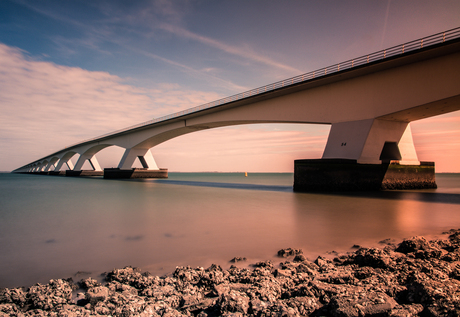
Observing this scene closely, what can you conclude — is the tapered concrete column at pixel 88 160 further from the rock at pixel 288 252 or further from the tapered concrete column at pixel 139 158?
the rock at pixel 288 252

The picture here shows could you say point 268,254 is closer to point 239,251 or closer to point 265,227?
point 239,251

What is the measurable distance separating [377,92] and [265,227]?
15.1m

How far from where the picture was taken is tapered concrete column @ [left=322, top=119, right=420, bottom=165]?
18.4m

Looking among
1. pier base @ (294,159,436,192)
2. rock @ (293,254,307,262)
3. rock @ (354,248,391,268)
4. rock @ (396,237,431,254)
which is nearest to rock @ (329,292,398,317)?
rock @ (354,248,391,268)

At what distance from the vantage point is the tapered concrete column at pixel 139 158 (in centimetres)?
4544

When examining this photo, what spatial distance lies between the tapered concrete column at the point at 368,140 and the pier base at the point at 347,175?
0.70 meters

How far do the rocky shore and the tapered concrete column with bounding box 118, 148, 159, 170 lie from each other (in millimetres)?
44395

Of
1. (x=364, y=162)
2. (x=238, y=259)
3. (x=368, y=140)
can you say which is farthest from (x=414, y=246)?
(x=368, y=140)

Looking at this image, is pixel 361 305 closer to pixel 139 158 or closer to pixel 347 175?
pixel 347 175

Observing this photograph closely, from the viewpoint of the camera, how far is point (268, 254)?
197 inches

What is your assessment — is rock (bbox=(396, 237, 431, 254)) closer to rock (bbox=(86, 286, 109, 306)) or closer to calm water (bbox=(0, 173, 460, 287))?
calm water (bbox=(0, 173, 460, 287))

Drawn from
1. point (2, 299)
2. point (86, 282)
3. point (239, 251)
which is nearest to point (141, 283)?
point (86, 282)

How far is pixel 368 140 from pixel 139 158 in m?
39.7

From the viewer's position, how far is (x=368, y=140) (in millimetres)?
18391
